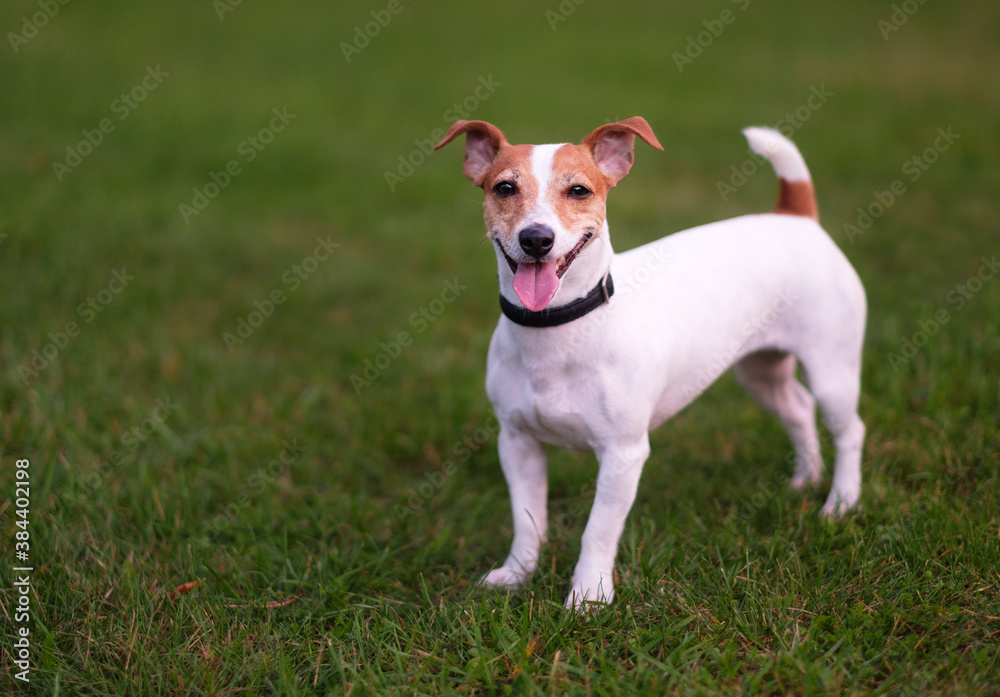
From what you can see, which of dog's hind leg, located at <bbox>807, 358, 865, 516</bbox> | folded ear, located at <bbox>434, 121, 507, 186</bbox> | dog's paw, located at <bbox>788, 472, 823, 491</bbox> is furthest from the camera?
dog's paw, located at <bbox>788, 472, 823, 491</bbox>

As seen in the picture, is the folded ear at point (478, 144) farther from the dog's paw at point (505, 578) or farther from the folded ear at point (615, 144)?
the dog's paw at point (505, 578)

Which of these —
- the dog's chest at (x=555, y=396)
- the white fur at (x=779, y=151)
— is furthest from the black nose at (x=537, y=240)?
the white fur at (x=779, y=151)

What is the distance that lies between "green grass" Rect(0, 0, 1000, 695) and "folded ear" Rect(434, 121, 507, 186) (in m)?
0.79

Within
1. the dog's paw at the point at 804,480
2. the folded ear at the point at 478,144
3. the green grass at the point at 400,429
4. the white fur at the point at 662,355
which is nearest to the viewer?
the green grass at the point at 400,429

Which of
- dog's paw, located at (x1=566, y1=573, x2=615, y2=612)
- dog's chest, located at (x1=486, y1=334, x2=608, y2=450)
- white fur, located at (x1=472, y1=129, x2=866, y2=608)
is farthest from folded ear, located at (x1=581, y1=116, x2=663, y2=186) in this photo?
dog's paw, located at (x1=566, y1=573, x2=615, y2=612)

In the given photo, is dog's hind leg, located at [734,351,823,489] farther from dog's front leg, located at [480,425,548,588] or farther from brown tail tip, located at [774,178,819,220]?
dog's front leg, located at [480,425,548,588]

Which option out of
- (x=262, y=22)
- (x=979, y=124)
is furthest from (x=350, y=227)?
(x=262, y=22)

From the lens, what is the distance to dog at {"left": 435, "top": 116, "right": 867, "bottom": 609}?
9.78ft

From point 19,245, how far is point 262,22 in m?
8.77

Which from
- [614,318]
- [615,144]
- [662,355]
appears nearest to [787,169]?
[615,144]

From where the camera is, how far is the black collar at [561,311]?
9.88ft

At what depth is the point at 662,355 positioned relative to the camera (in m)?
3.24

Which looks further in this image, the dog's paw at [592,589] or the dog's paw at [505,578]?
the dog's paw at [505,578]

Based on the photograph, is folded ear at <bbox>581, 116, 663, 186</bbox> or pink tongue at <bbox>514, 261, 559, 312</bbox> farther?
folded ear at <bbox>581, 116, 663, 186</bbox>
